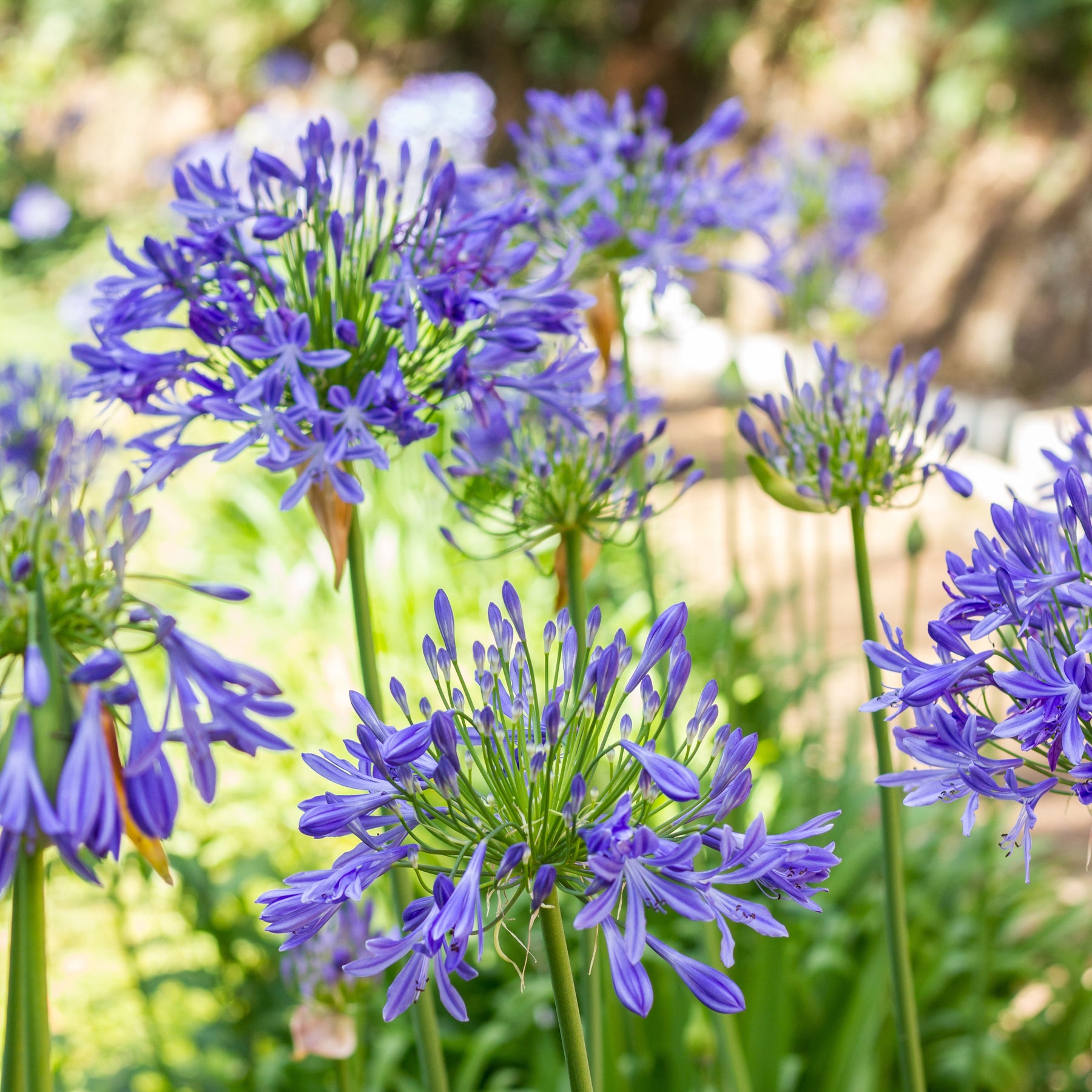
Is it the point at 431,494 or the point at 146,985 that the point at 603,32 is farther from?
the point at 146,985

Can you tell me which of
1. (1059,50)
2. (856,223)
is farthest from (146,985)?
(1059,50)

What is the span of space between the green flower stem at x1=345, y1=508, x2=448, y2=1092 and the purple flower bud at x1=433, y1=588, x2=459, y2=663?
23 cm

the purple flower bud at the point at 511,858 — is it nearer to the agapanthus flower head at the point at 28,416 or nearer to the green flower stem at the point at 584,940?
the green flower stem at the point at 584,940

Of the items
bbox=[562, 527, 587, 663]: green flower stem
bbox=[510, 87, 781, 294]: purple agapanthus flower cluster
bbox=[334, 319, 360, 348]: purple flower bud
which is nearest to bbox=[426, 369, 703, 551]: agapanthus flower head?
bbox=[562, 527, 587, 663]: green flower stem

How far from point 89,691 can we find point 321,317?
0.69 meters

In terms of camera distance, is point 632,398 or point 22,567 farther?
point 632,398

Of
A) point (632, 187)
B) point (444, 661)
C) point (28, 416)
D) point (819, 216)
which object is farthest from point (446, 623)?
point (819, 216)

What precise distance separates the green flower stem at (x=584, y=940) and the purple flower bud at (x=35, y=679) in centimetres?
45

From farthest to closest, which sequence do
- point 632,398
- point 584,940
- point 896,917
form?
point 632,398
point 896,917
point 584,940

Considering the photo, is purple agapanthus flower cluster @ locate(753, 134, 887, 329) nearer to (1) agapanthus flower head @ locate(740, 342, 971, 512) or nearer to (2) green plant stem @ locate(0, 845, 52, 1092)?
(1) agapanthus flower head @ locate(740, 342, 971, 512)

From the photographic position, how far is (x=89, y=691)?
87 centimetres

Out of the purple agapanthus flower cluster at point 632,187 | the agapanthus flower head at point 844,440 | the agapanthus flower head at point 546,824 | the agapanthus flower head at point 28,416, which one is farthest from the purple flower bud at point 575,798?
the agapanthus flower head at point 28,416

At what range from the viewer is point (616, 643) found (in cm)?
91

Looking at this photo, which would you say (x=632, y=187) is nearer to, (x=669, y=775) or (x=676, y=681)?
(x=676, y=681)
